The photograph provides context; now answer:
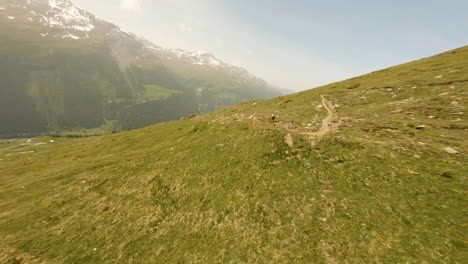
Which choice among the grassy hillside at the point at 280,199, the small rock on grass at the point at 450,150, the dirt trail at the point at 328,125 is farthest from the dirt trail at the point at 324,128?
the small rock on grass at the point at 450,150

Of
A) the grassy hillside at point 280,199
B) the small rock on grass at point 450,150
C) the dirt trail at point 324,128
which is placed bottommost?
the grassy hillside at point 280,199

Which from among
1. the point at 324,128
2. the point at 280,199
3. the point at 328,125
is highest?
the point at 328,125

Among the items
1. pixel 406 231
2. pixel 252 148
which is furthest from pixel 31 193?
pixel 406 231

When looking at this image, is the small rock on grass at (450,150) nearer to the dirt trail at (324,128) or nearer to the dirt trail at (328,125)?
the dirt trail at (324,128)

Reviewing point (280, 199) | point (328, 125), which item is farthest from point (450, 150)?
point (280, 199)

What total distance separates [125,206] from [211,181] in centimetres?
1163

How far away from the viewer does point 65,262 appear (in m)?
19.3

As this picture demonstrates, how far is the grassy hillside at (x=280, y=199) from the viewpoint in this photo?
1619cm

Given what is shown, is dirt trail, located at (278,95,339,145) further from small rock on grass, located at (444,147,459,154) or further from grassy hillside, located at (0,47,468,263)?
small rock on grass, located at (444,147,459,154)

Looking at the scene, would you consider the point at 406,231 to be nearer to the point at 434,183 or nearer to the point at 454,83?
the point at 434,183

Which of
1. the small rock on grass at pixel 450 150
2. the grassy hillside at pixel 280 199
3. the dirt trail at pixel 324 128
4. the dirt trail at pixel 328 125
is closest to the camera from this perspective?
the grassy hillside at pixel 280 199

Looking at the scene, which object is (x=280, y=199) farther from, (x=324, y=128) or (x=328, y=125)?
(x=328, y=125)

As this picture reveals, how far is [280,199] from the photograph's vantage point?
69.4 feet

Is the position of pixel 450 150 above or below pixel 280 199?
above
